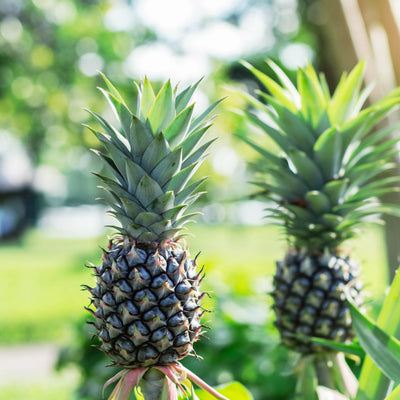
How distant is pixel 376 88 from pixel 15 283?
10490mm

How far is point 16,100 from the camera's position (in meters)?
11.4

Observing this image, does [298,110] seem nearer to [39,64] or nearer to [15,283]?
[39,64]

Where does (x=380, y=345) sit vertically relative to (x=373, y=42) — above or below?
below

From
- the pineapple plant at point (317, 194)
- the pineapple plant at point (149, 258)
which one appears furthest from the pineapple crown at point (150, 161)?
the pineapple plant at point (317, 194)

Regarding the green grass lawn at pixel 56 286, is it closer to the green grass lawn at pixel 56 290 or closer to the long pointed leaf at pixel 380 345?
the green grass lawn at pixel 56 290

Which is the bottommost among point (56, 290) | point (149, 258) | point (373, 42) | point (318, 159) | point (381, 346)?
point (56, 290)

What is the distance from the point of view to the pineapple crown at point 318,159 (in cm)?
206

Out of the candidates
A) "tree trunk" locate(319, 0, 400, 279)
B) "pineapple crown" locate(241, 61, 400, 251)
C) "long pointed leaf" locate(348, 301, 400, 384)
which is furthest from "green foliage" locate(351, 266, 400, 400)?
"tree trunk" locate(319, 0, 400, 279)

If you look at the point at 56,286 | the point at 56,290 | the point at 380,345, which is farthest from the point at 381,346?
the point at 56,286

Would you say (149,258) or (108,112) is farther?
(108,112)

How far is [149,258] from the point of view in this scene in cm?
151

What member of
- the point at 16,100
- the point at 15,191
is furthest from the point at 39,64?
the point at 15,191

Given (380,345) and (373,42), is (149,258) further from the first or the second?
(373,42)

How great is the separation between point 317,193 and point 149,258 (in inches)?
32.3
